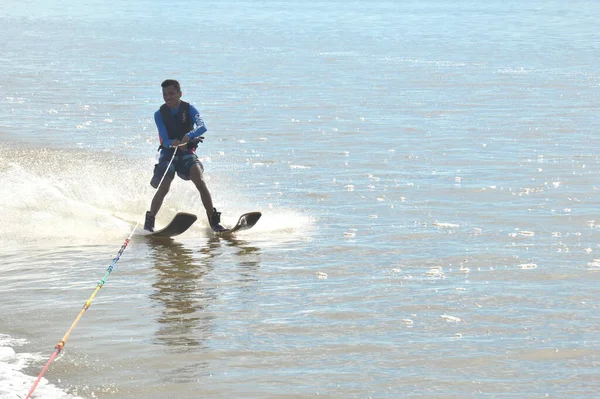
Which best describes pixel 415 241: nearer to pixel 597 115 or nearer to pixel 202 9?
pixel 597 115

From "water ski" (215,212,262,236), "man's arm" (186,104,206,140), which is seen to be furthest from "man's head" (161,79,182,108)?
"water ski" (215,212,262,236)

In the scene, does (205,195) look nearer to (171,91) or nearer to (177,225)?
(177,225)

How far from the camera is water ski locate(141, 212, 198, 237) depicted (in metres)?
10.9

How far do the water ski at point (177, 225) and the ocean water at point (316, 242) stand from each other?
143 mm

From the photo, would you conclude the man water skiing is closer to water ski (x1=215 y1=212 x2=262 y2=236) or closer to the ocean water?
water ski (x1=215 y1=212 x2=262 y2=236)

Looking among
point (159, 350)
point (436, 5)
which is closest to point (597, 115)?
point (159, 350)

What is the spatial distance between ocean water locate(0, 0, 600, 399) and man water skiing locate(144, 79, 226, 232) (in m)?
0.44

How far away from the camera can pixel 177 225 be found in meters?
10.9

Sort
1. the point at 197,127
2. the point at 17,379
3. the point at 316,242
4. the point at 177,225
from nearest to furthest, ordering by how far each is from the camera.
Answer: the point at 17,379
the point at 316,242
the point at 177,225
the point at 197,127

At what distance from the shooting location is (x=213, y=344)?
7586 mm

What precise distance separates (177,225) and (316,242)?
141 cm

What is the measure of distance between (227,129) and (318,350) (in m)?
11.9

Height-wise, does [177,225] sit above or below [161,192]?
below

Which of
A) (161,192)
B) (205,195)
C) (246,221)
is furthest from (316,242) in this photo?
(161,192)
